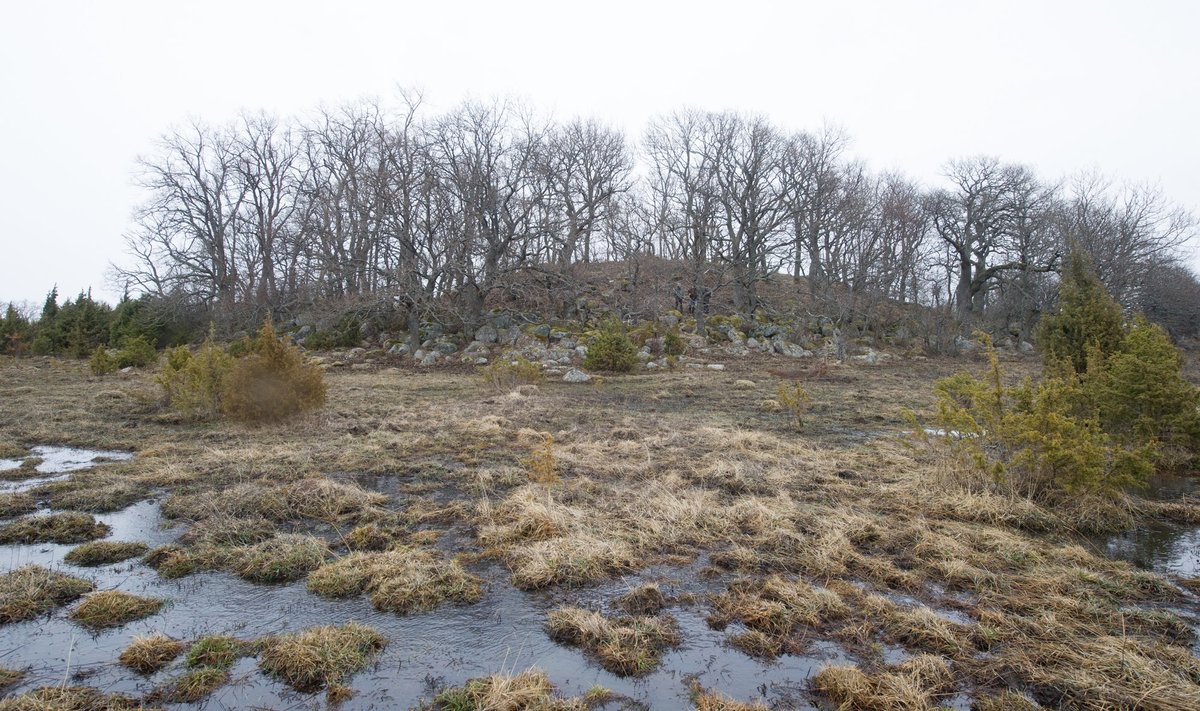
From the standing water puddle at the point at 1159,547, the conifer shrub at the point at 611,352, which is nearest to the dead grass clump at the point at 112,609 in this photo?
the standing water puddle at the point at 1159,547

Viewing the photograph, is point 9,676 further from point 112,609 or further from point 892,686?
point 892,686

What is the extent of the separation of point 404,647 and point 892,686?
9.95ft

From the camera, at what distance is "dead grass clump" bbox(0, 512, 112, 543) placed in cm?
585

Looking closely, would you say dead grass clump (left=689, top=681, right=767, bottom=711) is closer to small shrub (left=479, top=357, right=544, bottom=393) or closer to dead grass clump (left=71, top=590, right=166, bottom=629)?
dead grass clump (left=71, top=590, right=166, bottom=629)

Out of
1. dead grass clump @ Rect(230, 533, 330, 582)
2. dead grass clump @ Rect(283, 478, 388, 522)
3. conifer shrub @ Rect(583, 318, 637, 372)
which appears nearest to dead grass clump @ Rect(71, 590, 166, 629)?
dead grass clump @ Rect(230, 533, 330, 582)

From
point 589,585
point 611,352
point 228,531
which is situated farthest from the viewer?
point 611,352

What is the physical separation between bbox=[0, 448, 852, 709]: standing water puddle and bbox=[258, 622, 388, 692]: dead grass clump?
79mm

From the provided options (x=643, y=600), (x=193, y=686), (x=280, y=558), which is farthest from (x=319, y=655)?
(x=643, y=600)

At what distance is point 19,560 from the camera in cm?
536

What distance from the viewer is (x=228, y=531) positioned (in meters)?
5.99

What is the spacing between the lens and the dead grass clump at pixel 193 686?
3494mm

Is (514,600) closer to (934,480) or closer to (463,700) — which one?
(463,700)

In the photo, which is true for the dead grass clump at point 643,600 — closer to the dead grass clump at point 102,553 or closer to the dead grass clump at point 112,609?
the dead grass clump at point 112,609

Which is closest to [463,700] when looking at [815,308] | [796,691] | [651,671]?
[651,671]
